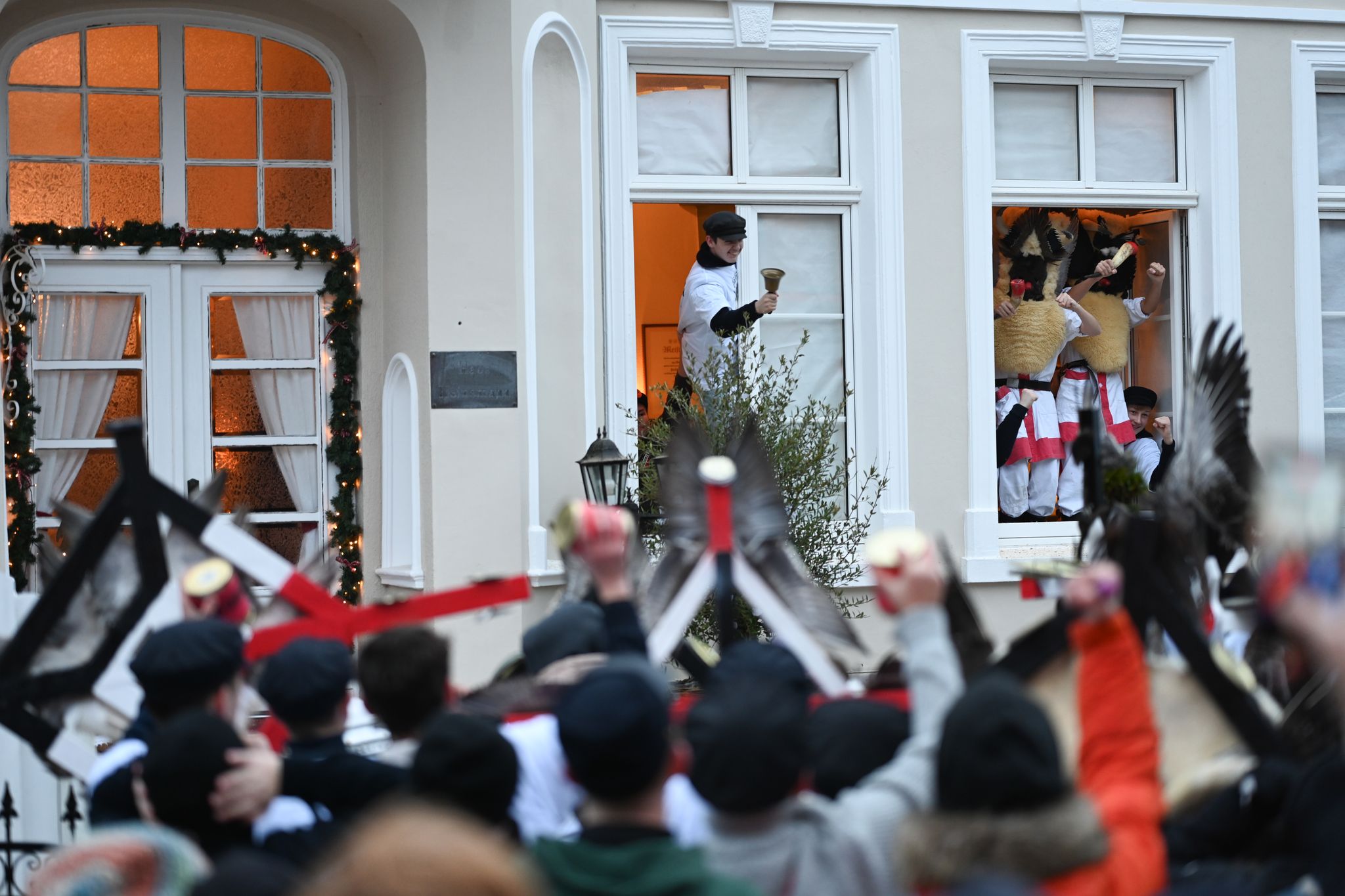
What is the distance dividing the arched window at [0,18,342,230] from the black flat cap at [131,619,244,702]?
19.0 ft

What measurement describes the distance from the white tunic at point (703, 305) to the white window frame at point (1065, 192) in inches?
57.9

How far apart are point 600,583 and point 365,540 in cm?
548

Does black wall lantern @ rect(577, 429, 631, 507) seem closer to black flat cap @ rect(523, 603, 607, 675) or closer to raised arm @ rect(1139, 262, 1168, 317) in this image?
black flat cap @ rect(523, 603, 607, 675)

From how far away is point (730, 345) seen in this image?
7.63 m

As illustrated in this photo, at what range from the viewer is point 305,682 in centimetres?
264

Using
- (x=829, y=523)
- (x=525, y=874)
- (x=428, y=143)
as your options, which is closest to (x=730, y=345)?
(x=829, y=523)

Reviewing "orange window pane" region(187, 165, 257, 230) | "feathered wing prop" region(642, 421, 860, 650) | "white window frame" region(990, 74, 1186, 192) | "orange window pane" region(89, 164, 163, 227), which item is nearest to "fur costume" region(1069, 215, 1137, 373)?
"white window frame" region(990, 74, 1186, 192)

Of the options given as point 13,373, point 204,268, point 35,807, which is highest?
point 204,268

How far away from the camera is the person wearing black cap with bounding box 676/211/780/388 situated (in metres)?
8.00

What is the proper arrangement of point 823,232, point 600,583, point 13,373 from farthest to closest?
1. point 823,232
2. point 13,373
3. point 600,583

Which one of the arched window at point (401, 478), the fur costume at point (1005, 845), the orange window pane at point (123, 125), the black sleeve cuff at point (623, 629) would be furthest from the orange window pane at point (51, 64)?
the fur costume at point (1005, 845)

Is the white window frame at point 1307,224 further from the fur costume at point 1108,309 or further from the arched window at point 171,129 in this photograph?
the arched window at point 171,129

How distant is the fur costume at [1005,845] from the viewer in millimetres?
1860

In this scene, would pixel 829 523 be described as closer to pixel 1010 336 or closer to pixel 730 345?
pixel 730 345
